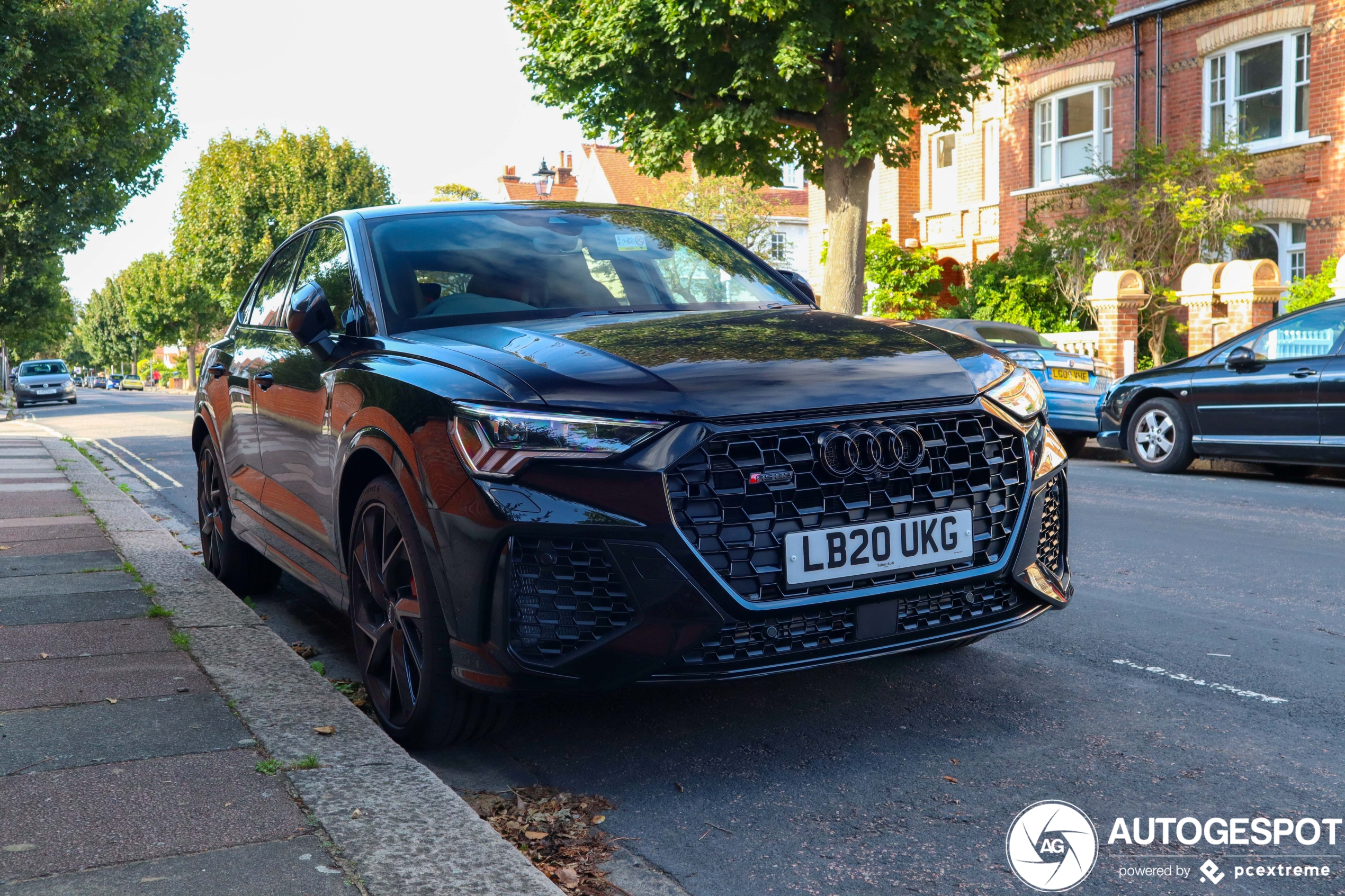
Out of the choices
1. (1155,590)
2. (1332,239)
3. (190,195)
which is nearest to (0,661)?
(1155,590)

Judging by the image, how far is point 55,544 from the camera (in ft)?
23.8

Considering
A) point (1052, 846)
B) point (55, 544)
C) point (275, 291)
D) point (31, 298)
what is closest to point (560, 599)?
point (1052, 846)

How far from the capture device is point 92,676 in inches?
165

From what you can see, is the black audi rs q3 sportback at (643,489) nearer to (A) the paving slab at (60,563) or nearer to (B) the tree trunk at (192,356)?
(A) the paving slab at (60,563)

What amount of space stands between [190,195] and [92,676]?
182 ft

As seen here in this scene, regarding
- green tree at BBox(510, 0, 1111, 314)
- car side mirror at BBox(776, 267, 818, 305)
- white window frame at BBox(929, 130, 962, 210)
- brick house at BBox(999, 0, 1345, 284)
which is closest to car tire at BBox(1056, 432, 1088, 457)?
green tree at BBox(510, 0, 1111, 314)

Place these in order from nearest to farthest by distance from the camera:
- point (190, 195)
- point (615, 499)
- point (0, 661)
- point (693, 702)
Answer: point (615, 499) → point (693, 702) → point (0, 661) → point (190, 195)

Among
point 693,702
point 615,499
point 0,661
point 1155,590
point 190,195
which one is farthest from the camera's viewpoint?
point 190,195

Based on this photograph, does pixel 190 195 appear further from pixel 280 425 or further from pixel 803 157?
pixel 280 425

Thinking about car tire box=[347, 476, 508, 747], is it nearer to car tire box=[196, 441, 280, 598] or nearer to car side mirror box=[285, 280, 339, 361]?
car side mirror box=[285, 280, 339, 361]

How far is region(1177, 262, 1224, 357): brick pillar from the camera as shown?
1688cm

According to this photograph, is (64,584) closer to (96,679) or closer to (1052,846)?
(96,679)

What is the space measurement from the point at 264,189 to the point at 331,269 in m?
52.0

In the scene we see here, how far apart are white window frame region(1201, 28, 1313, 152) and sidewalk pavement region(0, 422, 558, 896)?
20793 millimetres
